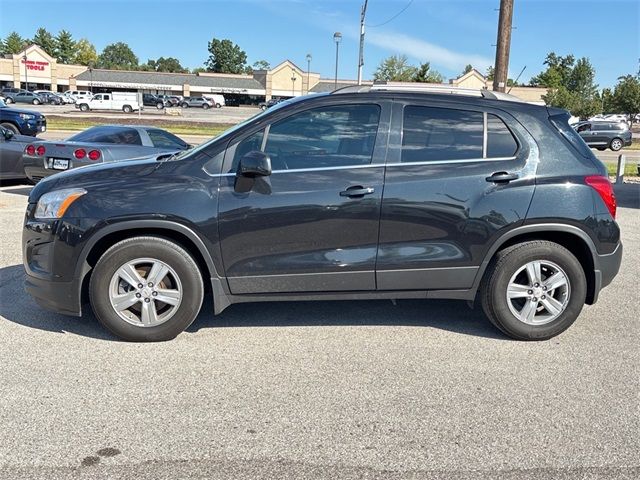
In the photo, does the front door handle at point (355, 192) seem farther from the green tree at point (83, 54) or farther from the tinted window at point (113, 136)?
the green tree at point (83, 54)

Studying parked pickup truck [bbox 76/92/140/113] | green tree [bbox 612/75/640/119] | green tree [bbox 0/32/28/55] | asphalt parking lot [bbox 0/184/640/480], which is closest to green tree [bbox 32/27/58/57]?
green tree [bbox 0/32/28/55]

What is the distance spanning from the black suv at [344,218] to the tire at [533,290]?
0.4 inches

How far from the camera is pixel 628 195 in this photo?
43.9 ft

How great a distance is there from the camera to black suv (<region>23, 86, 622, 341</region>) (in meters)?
4.21

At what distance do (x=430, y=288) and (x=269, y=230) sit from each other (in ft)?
4.28

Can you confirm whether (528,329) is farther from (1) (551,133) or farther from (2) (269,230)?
(2) (269,230)

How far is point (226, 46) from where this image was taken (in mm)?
150375

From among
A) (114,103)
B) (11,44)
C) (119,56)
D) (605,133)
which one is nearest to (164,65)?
(119,56)

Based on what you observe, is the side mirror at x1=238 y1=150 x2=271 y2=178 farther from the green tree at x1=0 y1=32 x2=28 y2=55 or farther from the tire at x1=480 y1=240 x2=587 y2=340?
the green tree at x1=0 y1=32 x2=28 y2=55

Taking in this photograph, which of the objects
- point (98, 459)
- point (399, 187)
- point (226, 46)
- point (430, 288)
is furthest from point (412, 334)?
point (226, 46)

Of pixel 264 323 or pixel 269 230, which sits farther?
pixel 264 323

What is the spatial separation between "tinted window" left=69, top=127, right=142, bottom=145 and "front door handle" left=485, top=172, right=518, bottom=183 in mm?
7166

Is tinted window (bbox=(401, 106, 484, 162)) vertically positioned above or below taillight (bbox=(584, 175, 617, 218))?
above

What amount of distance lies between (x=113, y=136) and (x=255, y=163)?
6.84 m
